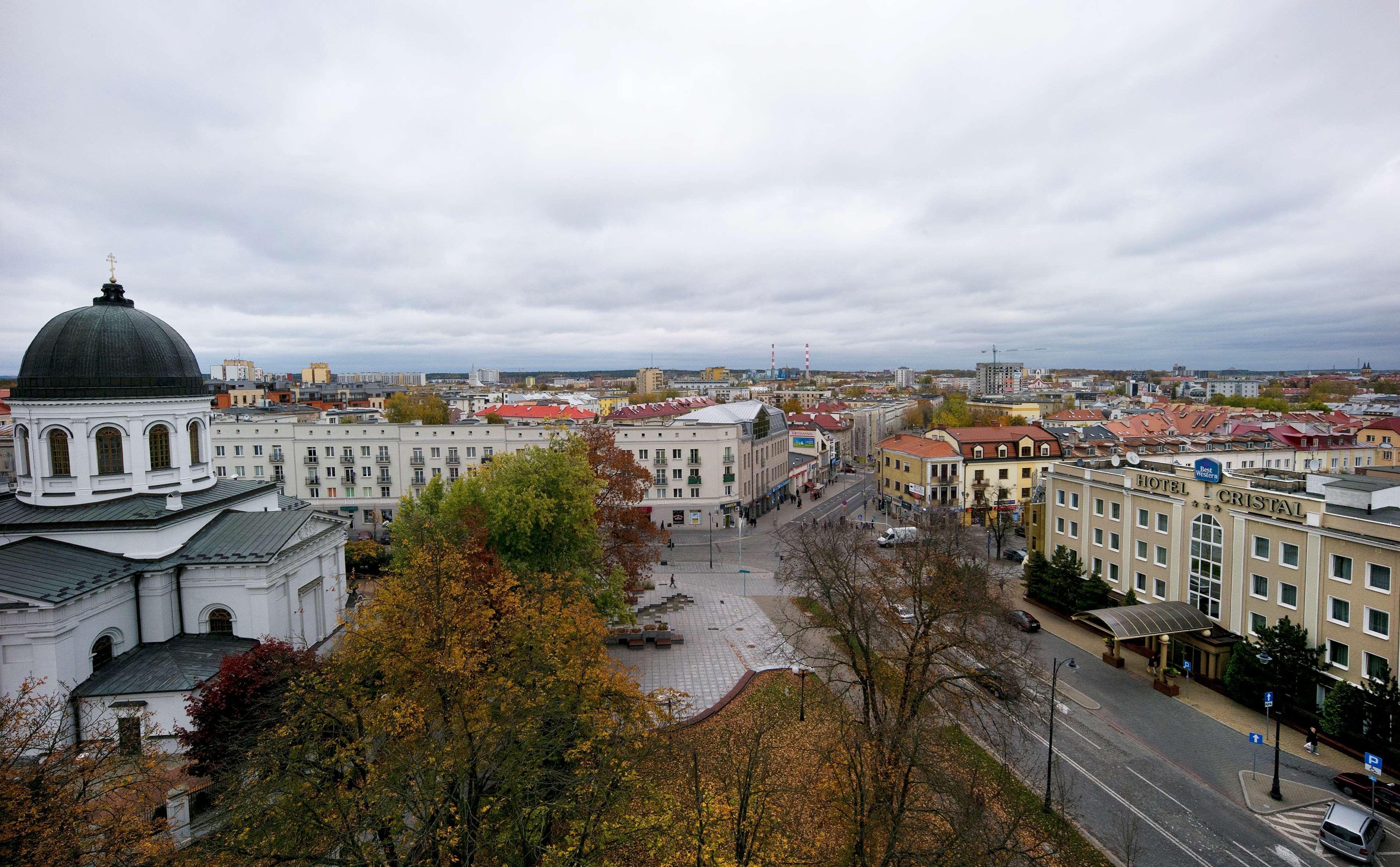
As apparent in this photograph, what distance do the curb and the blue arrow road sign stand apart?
151cm

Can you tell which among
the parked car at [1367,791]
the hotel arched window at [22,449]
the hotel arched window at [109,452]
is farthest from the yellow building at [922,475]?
the hotel arched window at [22,449]

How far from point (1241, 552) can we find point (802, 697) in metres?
18.9

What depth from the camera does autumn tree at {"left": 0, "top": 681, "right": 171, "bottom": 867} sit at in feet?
34.8

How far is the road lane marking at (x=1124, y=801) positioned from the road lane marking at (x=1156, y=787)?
120 centimetres

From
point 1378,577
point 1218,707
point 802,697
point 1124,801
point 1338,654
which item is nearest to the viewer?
point 1124,801

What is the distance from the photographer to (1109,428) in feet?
245

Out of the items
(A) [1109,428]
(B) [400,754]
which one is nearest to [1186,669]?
(B) [400,754]

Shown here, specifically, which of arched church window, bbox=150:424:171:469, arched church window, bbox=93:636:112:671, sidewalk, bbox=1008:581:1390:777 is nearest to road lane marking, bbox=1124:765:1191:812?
sidewalk, bbox=1008:581:1390:777

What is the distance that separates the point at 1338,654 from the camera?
23.5 metres

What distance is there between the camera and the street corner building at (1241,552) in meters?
22.8

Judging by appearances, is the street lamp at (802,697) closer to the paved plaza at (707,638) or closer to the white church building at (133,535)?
the paved plaza at (707,638)

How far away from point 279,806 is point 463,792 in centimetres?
350

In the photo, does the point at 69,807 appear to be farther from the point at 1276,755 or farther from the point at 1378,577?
the point at 1378,577

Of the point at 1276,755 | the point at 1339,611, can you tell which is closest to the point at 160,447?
the point at 1276,755
